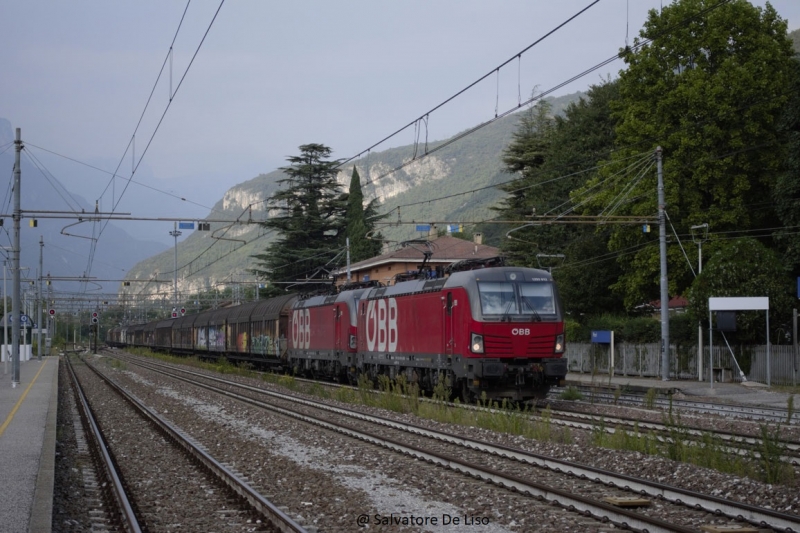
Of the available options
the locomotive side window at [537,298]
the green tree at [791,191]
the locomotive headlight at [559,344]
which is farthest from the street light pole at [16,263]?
the green tree at [791,191]

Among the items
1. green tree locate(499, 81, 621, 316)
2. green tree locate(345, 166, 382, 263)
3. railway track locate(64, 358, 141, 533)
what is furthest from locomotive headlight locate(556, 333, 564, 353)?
green tree locate(345, 166, 382, 263)

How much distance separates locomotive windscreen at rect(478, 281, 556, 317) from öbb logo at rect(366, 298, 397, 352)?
19.0ft

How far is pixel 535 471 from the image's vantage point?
12.4m

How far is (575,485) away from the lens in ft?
36.9

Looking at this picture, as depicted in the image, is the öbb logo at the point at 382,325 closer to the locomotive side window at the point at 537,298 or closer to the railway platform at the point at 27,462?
the locomotive side window at the point at 537,298

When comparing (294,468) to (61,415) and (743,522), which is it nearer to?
(743,522)

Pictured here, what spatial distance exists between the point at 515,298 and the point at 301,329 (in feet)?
61.0

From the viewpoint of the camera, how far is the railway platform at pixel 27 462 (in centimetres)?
932

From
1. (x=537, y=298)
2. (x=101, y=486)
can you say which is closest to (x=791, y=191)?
(x=537, y=298)

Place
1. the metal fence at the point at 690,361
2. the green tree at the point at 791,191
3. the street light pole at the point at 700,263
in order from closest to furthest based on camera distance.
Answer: the metal fence at the point at 690,361 → the street light pole at the point at 700,263 → the green tree at the point at 791,191

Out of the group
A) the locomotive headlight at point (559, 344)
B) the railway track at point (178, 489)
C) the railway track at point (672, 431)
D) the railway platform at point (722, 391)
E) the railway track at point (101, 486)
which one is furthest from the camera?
the railway platform at point (722, 391)

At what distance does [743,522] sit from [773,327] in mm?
25681

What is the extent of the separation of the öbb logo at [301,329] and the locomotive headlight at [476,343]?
16.7 meters

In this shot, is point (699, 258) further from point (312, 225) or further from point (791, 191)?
point (312, 225)
